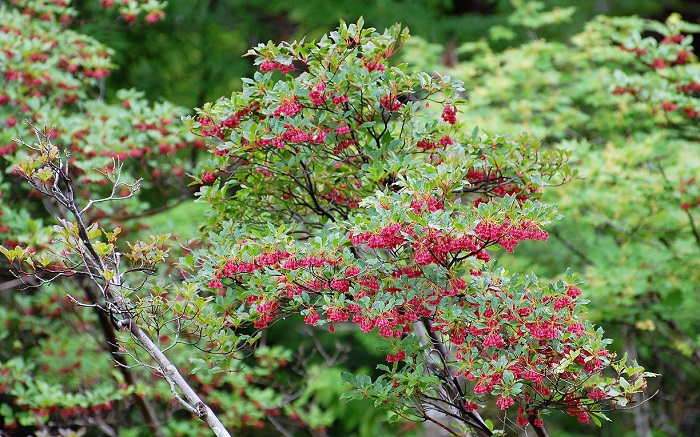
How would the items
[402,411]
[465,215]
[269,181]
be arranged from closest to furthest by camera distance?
[465,215] → [402,411] → [269,181]

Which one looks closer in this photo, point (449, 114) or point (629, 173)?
point (449, 114)

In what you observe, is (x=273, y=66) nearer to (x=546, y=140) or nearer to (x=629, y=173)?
(x=629, y=173)

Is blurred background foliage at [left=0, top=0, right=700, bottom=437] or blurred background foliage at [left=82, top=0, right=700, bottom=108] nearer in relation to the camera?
blurred background foliage at [left=0, top=0, right=700, bottom=437]

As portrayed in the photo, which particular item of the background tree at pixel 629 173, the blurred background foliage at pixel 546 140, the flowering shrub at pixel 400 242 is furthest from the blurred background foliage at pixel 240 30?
the flowering shrub at pixel 400 242

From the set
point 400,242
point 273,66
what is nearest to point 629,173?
point 273,66

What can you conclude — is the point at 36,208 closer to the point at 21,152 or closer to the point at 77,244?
the point at 21,152

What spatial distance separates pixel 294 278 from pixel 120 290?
686 millimetres

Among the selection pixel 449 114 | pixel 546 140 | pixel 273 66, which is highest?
pixel 273 66

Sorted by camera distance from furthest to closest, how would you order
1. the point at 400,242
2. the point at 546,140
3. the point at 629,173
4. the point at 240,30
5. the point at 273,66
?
the point at 240,30 < the point at 546,140 < the point at 629,173 < the point at 273,66 < the point at 400,242

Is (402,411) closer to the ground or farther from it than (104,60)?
closer to the ground

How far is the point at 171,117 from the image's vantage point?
6.07 meters

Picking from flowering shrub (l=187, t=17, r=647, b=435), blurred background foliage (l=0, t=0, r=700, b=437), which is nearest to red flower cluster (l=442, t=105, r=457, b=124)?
flowering shrub (l=187, t=17, r=647, b=435)

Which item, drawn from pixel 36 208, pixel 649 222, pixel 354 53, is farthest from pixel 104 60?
pixel 649 222

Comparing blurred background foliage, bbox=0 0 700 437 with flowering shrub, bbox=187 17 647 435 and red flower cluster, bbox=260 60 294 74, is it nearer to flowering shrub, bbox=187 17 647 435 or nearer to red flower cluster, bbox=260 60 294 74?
flowering shrub, bbox=187 17 647 435
